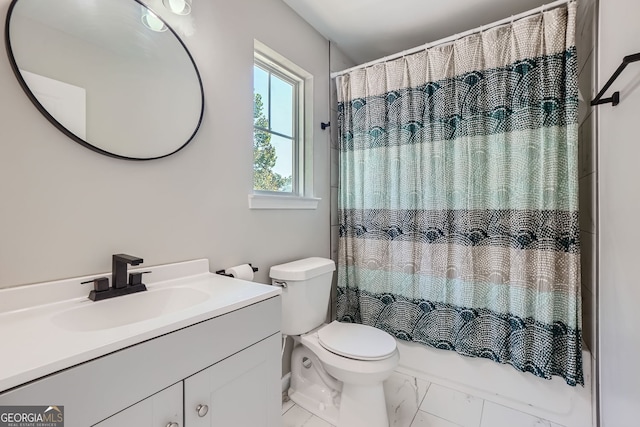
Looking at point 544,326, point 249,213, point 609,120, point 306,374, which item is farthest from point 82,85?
point 544,326

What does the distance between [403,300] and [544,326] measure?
2.37 ft

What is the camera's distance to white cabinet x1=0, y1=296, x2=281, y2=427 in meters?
0.53

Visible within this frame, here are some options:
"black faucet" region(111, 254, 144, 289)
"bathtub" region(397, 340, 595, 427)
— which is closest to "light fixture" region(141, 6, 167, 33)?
"black faucet" region(111, 254, 144, 289)

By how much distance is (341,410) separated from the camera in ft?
4.57

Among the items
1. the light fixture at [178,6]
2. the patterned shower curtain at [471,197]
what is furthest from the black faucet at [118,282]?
the patterned shower curtain at [471,197]

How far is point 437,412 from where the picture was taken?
152 centimetres

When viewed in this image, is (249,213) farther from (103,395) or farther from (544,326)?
(544,326)

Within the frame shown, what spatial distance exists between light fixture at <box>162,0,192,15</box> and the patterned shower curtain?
1160 millimetres

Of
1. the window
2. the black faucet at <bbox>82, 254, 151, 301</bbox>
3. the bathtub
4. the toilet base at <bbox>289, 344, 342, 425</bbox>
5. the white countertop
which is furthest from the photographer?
the window

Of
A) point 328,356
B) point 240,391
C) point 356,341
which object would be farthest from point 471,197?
point 240,391

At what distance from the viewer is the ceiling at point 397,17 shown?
5.40 feet

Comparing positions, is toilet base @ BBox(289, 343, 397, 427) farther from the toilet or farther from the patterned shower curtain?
the patterned shower curtain

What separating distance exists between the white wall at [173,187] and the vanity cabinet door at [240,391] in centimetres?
51

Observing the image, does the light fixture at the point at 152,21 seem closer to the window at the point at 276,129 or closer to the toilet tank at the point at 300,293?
the window at the point at 276,129
